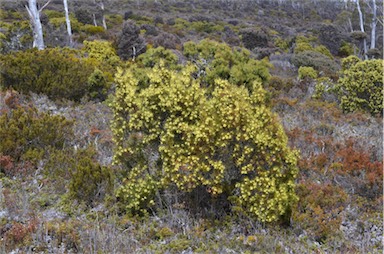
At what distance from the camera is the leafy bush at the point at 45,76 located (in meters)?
8.59

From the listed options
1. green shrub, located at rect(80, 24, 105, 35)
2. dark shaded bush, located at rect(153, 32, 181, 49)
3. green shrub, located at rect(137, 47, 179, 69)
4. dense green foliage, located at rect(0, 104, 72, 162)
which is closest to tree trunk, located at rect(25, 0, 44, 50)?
green shrub, located at rect(137, 47, 179, 69)

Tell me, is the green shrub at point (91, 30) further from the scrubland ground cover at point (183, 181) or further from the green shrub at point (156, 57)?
the scrubland ground cover at point (183, 181)

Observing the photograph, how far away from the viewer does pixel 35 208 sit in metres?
4.72

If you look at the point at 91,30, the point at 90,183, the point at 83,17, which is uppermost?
the point at 83,17

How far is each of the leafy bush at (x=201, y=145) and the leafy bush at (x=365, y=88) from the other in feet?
20.3

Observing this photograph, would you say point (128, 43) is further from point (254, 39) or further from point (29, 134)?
point (254, 39)

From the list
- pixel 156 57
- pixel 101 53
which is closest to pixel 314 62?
pixel 156 57

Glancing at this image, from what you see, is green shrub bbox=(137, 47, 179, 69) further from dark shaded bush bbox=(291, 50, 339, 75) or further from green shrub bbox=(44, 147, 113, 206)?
dark shaded bush bbox=(291, 50, 339, 75)

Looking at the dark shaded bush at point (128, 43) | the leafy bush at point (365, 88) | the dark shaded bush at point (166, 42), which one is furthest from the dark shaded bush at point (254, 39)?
the leafy bush at point (365, 88)

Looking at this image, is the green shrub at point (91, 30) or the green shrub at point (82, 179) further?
the green shrub at point (91, 30)

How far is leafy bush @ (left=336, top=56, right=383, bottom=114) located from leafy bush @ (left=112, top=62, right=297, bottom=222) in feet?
20.3

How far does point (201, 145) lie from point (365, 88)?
7.19m

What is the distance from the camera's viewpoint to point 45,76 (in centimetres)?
868

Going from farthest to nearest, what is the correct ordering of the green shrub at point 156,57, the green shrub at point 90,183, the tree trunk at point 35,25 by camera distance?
the tree trunk at point 35,25
the green shrub at point 156,57
the green shrub at point 90,183
